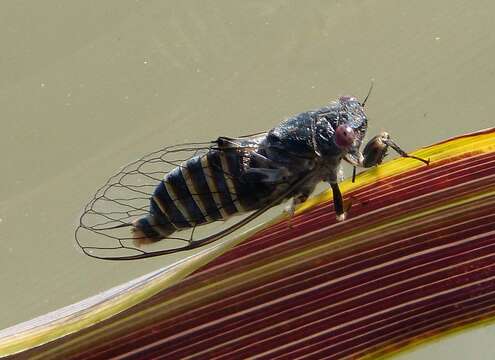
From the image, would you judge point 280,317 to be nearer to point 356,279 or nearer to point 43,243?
point 356,279

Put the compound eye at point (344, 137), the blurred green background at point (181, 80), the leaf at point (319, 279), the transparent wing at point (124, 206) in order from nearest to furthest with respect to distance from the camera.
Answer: the leaf at point (319, 279) < the compound eye at point (344, 137) < the transparent wing at point (124, 206) < the blurred green background at point (181, 80)

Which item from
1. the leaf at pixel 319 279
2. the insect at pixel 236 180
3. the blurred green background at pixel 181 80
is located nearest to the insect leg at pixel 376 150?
the insect at pixel 236 180

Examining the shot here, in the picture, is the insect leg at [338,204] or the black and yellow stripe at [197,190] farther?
the black and yellow stripe at [197,190]

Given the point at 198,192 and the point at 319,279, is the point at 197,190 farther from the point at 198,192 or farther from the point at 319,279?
the point at 319,279

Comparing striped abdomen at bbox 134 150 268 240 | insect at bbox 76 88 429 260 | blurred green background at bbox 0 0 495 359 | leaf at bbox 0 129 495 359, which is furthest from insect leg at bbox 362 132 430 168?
blurred green background at bbox 0 0 495 359

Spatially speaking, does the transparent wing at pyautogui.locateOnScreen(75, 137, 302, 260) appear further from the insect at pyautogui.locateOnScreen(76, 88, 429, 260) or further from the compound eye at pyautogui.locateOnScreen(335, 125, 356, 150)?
the compound eye at pyautogui.locateOnScreen(335, 125, 356, 150)

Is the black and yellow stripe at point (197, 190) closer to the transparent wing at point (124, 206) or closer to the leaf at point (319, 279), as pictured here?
the transparent wing at point (124, 206)

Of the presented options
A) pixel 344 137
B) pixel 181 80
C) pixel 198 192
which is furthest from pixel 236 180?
pixel 181 80
